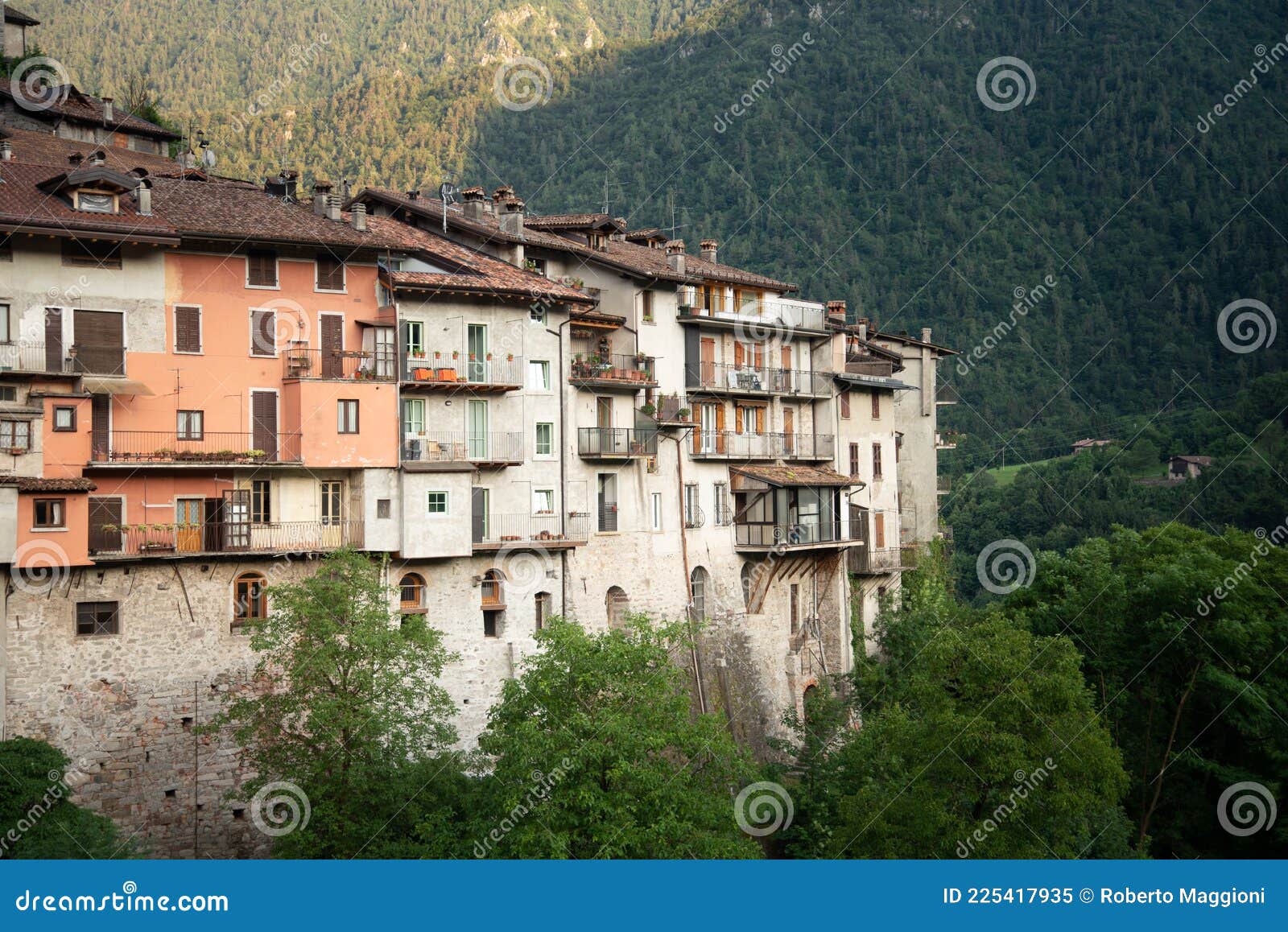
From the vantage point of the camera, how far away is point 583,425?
4947cm

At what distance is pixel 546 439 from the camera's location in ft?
158

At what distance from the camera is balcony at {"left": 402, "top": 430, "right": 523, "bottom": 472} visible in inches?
1722

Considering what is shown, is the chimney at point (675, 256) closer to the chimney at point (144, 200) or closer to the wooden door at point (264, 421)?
the wooden door at point (264, 421)

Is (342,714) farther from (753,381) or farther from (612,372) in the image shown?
(753,381)

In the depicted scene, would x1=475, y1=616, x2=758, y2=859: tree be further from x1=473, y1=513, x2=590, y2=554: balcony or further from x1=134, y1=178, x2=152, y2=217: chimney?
x1=134, y1=178, x2=152, y2=217: chimney

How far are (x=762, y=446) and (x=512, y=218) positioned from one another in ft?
44.9

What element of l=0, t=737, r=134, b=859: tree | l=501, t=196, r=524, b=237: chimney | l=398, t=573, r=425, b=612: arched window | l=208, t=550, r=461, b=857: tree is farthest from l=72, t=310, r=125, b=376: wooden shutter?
l=501, t=196, r=524, b=237: chimney

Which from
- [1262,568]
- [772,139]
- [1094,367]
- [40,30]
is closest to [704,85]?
[772,139]

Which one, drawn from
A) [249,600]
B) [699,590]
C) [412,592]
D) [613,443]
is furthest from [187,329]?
[699,590]

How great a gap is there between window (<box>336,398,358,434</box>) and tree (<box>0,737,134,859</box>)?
1180 cm

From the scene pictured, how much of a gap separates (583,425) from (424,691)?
1409cm

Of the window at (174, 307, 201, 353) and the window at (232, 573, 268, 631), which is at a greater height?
the window at (174, 307, 201, 353)

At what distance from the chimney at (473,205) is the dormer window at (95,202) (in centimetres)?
1516

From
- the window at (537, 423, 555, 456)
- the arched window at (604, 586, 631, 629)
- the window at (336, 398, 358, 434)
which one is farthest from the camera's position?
the arched window at (604, 586, 631, 629)
